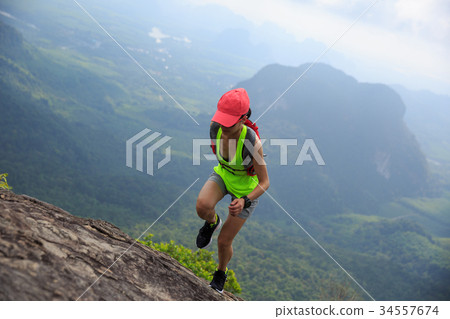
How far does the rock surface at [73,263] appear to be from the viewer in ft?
10.2

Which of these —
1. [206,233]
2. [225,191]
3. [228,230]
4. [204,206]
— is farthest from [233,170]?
[206,233]

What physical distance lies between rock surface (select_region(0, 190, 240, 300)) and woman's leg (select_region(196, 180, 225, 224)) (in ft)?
3.16

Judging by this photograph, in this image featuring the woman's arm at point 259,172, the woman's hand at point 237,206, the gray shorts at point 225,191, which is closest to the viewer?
the woman's hand at point 237,206

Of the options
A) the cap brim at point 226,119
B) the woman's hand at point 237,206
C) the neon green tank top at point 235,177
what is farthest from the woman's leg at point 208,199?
the cap brim at point 226,119

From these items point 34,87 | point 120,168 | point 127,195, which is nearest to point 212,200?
point 127,195

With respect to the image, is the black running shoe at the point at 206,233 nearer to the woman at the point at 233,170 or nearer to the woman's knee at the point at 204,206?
the woman at the point at 233,170

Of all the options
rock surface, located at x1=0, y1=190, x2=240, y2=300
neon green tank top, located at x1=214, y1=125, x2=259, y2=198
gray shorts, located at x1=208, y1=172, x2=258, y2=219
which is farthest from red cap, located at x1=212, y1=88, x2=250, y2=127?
rock surface, located at x1=0, y1=190, x2=240, y2=300

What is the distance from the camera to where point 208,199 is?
4.65 meters

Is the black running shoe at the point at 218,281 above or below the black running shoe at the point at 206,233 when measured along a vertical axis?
below

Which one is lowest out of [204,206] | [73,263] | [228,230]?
[73,263]

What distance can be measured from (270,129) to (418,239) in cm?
8885

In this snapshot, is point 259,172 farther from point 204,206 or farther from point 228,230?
point 228,230

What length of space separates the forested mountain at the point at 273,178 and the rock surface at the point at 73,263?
840 inches

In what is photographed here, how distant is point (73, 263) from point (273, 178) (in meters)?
160
